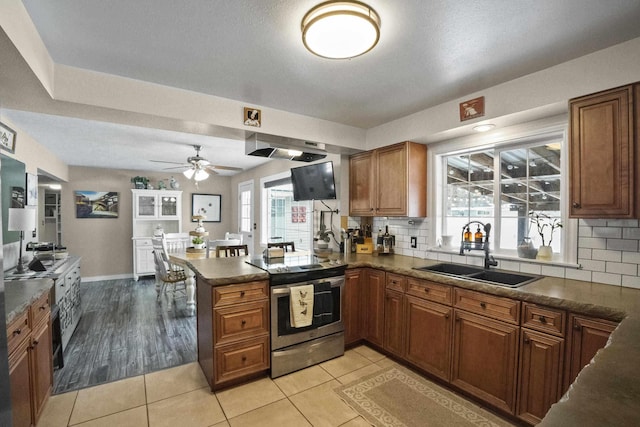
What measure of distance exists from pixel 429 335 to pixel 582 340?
989 millimetres

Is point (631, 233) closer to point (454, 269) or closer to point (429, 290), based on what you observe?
point (454, 269)

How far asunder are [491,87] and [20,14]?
2966 millimetres

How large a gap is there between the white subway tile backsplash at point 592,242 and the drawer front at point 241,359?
249 centimetres

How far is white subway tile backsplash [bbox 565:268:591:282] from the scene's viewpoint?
6.81 feet

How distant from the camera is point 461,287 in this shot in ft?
7.03

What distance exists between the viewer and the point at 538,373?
1.76 m

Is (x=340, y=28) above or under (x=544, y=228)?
above

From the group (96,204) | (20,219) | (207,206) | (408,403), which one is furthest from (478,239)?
(96,204)

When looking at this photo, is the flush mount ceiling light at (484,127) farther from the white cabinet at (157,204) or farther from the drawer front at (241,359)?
the white cabinet at (157,204)

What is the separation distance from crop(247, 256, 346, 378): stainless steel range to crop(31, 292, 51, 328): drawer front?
4.75 feet

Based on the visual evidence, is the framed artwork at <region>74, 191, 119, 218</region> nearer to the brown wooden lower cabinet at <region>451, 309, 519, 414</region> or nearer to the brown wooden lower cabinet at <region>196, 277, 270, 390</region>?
the brown wooden lower cabinet at <region>196, 277, 270, 390</region>

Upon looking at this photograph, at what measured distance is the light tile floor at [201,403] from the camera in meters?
1.92

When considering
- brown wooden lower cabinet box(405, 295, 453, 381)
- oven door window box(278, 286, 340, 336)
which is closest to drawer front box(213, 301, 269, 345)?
oven door window box(278, 286, 340, 336)

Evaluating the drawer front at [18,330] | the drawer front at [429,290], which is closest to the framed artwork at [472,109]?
the drawer front at [429,290]
